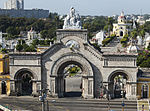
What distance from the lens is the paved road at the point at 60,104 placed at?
123ft

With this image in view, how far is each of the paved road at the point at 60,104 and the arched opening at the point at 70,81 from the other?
223cm

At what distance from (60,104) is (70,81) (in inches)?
750

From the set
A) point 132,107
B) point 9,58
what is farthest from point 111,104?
point 9,58

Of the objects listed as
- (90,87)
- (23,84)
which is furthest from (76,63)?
(23,84)

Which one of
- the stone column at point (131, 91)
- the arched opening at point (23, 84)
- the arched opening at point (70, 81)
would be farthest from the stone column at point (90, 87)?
the arched opening at point (23, 84)

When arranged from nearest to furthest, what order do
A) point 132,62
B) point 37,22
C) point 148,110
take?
point 148,110 < point 132,62 < point 37,22

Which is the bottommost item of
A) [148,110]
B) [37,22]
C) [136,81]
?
[148,110]

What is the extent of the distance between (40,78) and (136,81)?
1200cm

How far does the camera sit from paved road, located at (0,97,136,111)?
37344 mm

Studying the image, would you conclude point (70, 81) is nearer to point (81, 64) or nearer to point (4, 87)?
point (4, 87)

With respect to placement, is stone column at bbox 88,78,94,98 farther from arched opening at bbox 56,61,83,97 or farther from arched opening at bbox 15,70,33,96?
arched opening at bbox 15,70,33,96

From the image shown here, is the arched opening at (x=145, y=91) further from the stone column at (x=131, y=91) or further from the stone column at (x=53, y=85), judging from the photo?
the stone column at (x=53, y=85)

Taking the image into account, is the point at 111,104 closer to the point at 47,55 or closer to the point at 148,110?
the point at 148,110

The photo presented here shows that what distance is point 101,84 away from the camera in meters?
42.5
